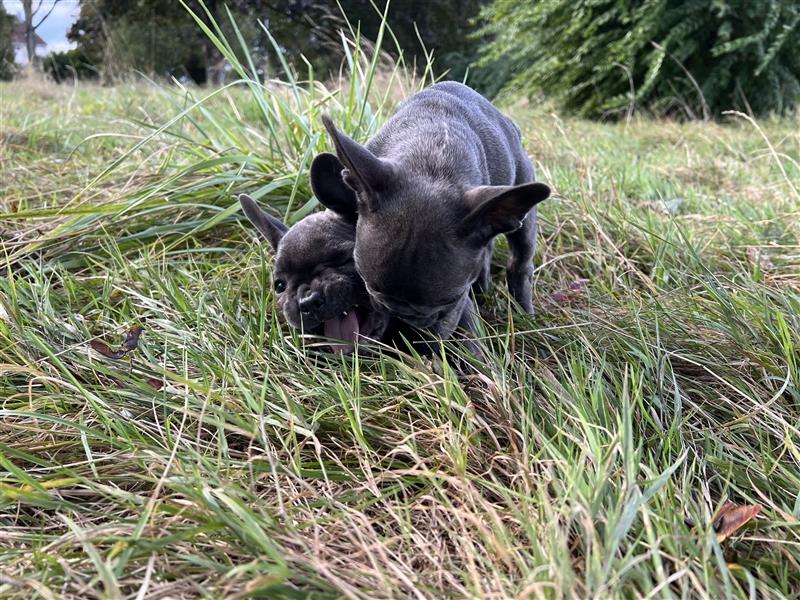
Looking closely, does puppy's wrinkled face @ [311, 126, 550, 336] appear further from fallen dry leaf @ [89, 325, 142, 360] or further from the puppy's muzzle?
fallen dry leaf @ [89, 325, 142, 360]

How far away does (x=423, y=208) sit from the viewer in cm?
205

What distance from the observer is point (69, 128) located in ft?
18.6

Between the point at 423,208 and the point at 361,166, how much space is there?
23 centimetres

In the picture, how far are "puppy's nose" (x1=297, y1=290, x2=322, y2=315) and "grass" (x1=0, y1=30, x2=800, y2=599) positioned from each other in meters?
0.13

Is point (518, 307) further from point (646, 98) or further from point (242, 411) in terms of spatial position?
point (646, 98)

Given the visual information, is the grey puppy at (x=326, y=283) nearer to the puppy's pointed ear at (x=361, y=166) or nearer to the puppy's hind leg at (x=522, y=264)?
the puppy's pointed ear at (x=361, y=166)

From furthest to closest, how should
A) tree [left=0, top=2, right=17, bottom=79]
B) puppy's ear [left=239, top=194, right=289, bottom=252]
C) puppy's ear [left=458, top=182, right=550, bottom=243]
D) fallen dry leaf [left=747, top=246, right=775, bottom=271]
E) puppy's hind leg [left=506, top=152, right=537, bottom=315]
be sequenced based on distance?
tree [left=0, top=2, right=17, bottom=79] → fallen dry leaf [left=747, top=246, right=775, bottom=271] → puppy's hind leg [left=506, top=152, right=537, bottom=315] → puppy's ear [left=239, top=194, right=289, bottom=252] → puppy's ear [left=458, top=182, right=550, bottom=243]

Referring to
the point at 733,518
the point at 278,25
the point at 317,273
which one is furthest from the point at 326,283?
the point at 278,25

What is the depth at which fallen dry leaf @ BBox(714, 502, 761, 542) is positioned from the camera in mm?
1524

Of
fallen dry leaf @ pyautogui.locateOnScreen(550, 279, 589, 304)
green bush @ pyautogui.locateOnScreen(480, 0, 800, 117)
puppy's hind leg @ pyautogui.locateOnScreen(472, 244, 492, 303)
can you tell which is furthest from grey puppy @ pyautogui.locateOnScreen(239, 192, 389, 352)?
green bush @ pyautogui.locateOnScreen(480, 0, 800, 117)

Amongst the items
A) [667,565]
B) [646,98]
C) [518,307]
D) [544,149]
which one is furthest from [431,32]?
[667,565]

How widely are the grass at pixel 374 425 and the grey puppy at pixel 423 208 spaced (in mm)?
238

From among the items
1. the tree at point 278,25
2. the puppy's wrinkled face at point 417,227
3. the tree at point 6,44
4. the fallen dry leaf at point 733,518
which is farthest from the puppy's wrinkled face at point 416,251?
the tree at point 278,25

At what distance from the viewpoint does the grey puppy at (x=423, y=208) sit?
6.62 ft
